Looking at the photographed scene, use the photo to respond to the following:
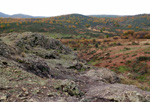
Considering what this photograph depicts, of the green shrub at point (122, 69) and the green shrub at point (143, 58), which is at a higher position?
the green shrub at point (143, 58)

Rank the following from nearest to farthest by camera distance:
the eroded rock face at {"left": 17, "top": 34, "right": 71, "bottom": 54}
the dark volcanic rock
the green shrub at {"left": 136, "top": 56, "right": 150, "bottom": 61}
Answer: the dark volcanic rock
the eroded rock face at {"left": 17, "top": 34, "right": 71, "bottom": 54}
the green shrub at {"left": 136, "top": 56, "right": 150, "bottom": 61}

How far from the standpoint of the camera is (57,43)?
2767 cm

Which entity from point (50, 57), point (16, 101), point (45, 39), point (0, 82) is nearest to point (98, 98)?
point (16, 101)

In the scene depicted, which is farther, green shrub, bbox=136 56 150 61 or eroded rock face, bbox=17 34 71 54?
green shrub, bbox=136 56 150 61

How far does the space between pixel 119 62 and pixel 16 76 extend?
23.5 meters

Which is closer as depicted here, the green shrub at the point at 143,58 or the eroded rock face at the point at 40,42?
the eroded rock face at the point at 40,42

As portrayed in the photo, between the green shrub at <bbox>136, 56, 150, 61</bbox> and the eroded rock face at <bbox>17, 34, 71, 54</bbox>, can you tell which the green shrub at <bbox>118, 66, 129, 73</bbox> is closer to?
the green shrub at <bbox>136, 56, 150, 61</bbox>

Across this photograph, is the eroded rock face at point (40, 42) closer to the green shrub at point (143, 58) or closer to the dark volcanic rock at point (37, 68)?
the dark volcanic rock at point (37, 68)

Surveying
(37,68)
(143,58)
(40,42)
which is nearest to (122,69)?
(143,58)

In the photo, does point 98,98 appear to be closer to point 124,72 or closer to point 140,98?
point 140,98

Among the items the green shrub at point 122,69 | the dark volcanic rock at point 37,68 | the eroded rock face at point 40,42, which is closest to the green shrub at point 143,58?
the green shrub at point 122,69

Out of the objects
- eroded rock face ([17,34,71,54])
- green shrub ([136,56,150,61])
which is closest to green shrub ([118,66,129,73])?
green shrub ([136,56,150,61])

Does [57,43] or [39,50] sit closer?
[39,50]

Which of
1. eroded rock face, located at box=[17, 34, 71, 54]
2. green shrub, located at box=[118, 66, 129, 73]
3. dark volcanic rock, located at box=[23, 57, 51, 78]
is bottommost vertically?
green shrub, located at box=[118, 66, 129, 73]
